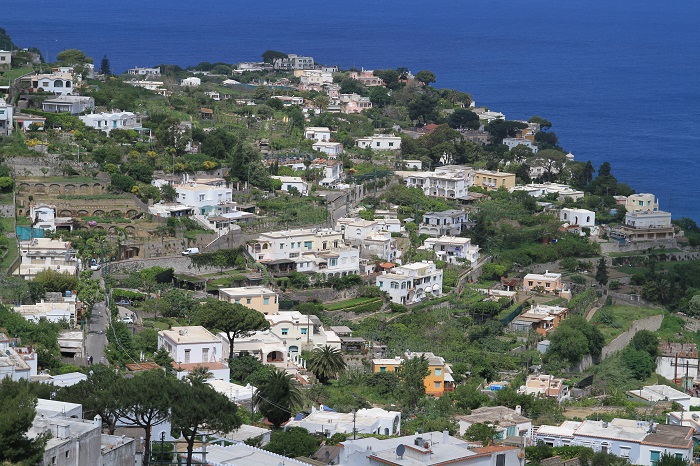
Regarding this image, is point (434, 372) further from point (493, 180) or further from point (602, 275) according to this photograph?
point (493, 180)

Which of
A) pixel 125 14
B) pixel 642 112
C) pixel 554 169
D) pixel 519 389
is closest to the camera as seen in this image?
pixel 519 389

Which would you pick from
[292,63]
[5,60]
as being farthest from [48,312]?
[292,63]

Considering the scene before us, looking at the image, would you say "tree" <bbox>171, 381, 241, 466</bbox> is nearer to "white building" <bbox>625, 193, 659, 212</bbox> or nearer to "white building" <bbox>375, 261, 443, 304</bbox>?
"white building" <bbox>375, 261, 443, 304</bbox>

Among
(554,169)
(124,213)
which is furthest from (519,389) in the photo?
(554,169)

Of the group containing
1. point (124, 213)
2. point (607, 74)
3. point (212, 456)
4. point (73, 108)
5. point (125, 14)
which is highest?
point (125, 14)

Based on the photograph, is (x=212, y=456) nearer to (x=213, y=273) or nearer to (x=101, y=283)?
(x=101, y=283)

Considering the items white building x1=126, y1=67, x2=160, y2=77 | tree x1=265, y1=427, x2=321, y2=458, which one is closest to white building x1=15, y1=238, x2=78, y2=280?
tree x1=265, y1=427, x2=321, y2=458
